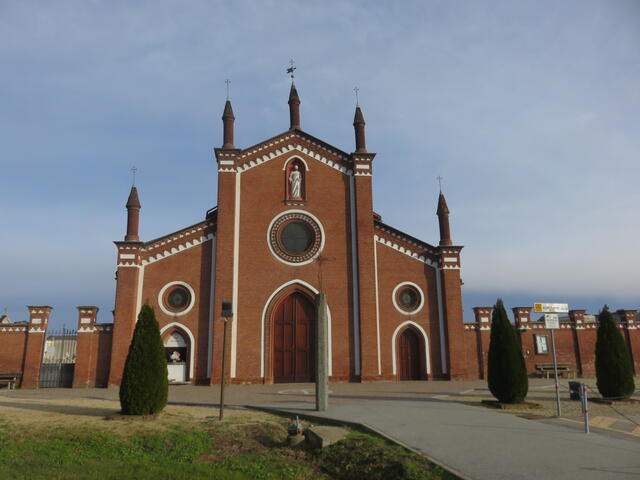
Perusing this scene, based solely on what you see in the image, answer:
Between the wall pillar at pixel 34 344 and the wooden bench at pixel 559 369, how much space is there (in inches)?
1071

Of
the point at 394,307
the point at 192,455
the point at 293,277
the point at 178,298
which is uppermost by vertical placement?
the point at 293,277

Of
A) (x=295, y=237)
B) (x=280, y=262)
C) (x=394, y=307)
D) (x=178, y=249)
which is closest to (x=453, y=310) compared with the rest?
(x=394, y=307)

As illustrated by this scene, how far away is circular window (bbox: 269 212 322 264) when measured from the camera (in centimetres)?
2706

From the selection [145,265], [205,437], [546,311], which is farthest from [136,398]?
[145,265]

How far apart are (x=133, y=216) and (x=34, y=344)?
820 cm

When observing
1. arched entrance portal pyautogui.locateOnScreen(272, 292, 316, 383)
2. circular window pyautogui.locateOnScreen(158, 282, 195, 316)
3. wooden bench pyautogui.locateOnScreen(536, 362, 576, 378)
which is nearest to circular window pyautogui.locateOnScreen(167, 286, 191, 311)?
circular window pyautogui.locateOnScreen(158, 282, 195, 316)

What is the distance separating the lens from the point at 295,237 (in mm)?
27547

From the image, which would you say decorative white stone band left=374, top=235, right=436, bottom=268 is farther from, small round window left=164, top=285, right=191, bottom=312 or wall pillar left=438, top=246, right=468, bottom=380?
small round window left=164, top=285, right=191, bottom=312

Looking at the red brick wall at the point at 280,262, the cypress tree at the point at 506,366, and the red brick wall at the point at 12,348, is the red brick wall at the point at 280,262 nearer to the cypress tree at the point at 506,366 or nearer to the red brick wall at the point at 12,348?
the red brick wall at the point at 12,348

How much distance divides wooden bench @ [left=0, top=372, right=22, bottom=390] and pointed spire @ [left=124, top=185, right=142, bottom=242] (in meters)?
8.63

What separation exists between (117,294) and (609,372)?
71.3ft

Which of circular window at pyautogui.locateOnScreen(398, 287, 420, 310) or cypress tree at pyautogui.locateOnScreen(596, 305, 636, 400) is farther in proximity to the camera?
circular window at pyautogui.locateOnScreen(398, 287, 420, 310)

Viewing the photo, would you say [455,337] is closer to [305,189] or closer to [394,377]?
[394,377]

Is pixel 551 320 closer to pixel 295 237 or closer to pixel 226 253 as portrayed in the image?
pixel 295 237
